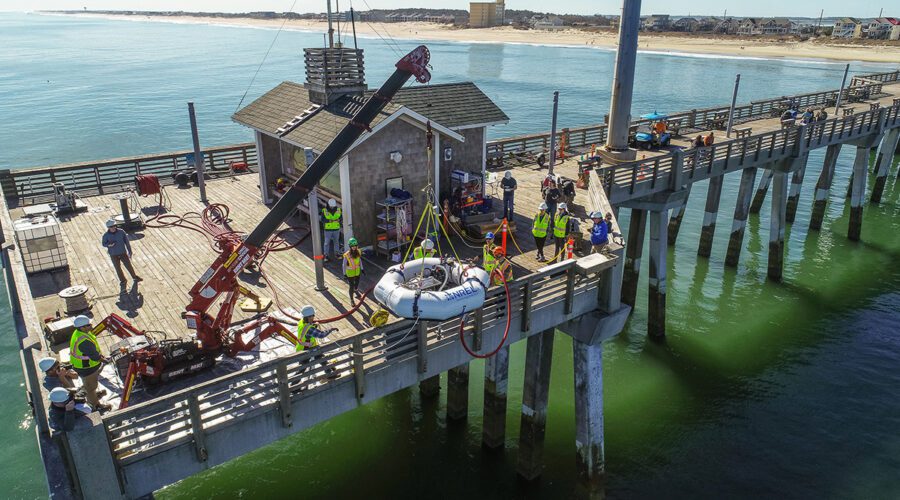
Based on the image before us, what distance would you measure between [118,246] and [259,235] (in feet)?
15.2

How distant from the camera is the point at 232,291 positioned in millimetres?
11875

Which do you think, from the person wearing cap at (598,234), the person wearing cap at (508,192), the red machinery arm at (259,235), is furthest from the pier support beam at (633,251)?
the red machinery arm at (259,235)

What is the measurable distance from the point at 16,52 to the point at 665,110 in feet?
551

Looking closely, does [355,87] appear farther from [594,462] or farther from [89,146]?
[89,146]

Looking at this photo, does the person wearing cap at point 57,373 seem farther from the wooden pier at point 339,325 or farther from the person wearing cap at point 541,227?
the person wearing cap at point 541,227

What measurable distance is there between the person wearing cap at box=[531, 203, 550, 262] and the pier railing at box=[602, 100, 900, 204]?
15.9 feet

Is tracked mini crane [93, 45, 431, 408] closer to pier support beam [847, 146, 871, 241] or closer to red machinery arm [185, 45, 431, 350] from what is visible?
red machinery arm [185, 45, 431, 350]

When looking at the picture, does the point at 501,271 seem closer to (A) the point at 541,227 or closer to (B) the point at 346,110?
(A) the point at 541,227

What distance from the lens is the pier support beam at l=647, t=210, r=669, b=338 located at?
22.3 metres

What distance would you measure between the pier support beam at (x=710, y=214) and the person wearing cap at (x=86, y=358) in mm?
25695

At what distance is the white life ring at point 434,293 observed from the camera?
1109 cm

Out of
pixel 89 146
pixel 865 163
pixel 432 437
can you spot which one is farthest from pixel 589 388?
pixel 89 146

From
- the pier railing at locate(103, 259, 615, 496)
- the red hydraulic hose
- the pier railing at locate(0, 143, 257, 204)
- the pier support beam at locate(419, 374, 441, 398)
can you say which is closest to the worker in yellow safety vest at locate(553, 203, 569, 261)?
the pier railing at locate(103, 259, 615, 496)

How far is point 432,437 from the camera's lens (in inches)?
696
